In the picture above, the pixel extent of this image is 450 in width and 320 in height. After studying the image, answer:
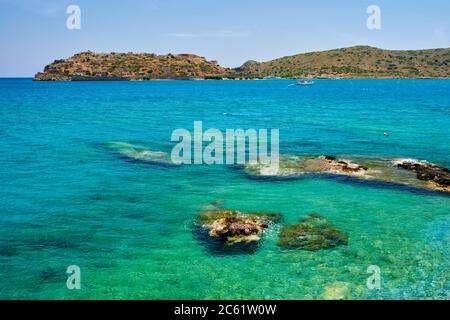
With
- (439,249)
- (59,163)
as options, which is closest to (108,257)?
(439,249)

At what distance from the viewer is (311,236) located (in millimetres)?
24938

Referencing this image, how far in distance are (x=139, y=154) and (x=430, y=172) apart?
30.3 metres

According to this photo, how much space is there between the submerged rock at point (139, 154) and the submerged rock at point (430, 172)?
75.6ft

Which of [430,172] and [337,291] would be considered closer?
[337,291]

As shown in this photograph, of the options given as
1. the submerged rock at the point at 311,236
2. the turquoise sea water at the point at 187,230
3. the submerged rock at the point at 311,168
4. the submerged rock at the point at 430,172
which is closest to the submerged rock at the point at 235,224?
the turquoise sea water at the point at 187,230

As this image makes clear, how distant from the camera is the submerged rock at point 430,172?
34719mm

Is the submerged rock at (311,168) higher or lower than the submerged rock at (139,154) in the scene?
lower

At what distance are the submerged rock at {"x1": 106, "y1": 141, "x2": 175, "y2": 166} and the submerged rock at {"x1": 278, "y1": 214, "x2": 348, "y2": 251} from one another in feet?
66.6

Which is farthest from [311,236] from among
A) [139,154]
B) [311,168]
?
[139,154]

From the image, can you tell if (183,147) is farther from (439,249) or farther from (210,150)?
(439,249)

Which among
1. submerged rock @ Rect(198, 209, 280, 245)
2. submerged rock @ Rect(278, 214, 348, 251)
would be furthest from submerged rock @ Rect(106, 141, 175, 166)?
submerged rock @ Rect(278, 214, 348, 251)

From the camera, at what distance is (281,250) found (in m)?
23.2

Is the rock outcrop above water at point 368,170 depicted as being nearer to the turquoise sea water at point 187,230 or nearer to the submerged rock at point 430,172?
the submerged rock at point 430,172

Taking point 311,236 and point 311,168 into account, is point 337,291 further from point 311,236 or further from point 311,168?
point 311,168
